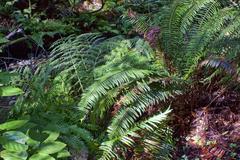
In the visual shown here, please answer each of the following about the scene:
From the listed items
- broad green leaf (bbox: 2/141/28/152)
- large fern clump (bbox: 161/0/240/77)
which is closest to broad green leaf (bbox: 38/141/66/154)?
broad green leaf (bbox: 2/141/28/152)

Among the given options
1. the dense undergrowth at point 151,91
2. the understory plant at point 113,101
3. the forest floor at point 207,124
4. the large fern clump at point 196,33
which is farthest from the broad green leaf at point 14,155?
the large fern clump at point 196,33

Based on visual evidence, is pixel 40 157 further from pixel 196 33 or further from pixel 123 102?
pixel 196 33

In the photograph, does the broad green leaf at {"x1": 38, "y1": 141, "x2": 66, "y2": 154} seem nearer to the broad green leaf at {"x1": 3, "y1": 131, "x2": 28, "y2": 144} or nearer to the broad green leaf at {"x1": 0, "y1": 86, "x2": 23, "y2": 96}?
the broad green leaf at {"x1": 3, "y1": 131, "x2": 28, "y2": 144}

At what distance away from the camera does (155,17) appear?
13.0 ft

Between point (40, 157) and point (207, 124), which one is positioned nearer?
point (40, 157)

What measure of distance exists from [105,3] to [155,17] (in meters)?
2.29

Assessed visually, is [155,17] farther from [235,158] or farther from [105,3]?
[105,3]

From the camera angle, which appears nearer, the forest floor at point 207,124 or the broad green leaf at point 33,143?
the broad green leaf at point 33,143

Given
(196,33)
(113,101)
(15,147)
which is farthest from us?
(196,33)

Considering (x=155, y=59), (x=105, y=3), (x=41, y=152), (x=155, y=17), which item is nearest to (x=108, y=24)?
(x=105, y=3)

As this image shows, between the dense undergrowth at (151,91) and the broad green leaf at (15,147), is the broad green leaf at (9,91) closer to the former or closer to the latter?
the broad green leaf at (15,147)

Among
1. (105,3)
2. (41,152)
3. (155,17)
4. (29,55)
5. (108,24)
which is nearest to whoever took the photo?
(41,152)

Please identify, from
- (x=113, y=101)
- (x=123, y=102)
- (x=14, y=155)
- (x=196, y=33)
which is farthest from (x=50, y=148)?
(x=196, y=33)

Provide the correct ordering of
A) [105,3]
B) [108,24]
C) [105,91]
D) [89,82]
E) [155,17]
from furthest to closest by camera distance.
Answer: [105,3] → [108,24] → [155,17] → [89,82] → [105,91]
